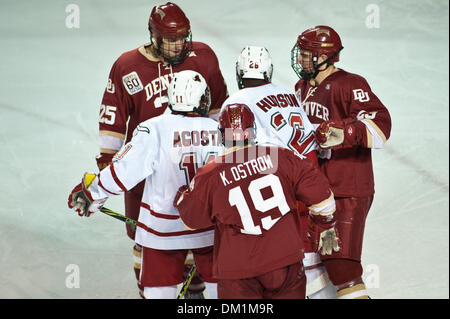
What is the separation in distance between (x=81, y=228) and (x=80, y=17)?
10.5 ft

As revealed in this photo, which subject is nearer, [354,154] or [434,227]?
[354,154]

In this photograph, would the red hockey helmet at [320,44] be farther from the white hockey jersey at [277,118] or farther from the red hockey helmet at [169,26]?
the red hockey helmet at [169,26]

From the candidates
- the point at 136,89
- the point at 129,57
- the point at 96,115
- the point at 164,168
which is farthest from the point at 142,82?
the point at 96,115

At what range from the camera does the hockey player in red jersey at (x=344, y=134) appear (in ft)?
10.3

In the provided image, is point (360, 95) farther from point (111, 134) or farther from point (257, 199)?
point (111, 134)

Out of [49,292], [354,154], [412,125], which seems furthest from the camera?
[412,125]

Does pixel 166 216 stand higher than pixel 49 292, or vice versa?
pixel 166 216

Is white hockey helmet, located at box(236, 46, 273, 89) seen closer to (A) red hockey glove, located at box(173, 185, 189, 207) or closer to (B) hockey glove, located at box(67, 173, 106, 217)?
(A) red hockey glove, located at box(173, 185, 189, 207)

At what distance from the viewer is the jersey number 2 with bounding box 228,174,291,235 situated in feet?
8.50

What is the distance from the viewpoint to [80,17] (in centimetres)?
691

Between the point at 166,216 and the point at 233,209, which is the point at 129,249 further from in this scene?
the point at 233,209

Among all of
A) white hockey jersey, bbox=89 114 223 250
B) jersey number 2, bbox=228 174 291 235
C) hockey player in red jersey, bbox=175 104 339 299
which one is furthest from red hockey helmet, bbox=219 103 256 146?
white hockey jersey, bbox=89 114 223 250

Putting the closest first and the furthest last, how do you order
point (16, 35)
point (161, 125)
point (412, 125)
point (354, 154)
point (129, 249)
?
1. point (161, 125)
2. point (354, 154)
3. point (129, 249)
4. point (412, 125)
5. point (16, 35)

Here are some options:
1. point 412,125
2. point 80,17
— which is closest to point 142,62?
point 412,125
